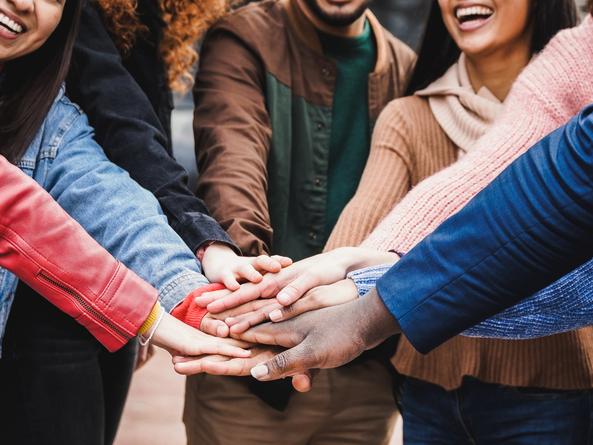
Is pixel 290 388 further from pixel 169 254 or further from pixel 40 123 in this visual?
pixel 40 123

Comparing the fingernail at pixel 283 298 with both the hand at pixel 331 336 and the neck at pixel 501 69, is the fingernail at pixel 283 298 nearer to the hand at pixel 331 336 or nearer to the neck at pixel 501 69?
the hand at pixel 331 336

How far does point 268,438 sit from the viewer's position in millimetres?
1978

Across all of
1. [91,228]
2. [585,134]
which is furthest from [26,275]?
[585,134]

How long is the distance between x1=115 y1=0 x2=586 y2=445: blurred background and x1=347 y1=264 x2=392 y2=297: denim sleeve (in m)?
1.28

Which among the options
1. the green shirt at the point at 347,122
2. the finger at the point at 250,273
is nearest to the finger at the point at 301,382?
the finger at the point at 250,273

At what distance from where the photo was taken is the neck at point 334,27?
7.35 ft

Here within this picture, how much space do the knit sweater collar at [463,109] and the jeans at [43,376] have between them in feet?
3.12

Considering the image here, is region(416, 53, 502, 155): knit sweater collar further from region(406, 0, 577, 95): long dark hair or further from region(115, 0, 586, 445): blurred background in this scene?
region(115, 0, 586, 445): blurred background

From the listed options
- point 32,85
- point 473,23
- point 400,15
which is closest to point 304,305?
point 32,85

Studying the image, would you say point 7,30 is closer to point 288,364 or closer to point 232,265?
point 232,265

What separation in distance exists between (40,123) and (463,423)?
1072 mm

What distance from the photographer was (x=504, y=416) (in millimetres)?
1798

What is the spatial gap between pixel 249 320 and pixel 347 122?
0.69 m

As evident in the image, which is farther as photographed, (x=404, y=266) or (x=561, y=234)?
(x=404, y=266)
